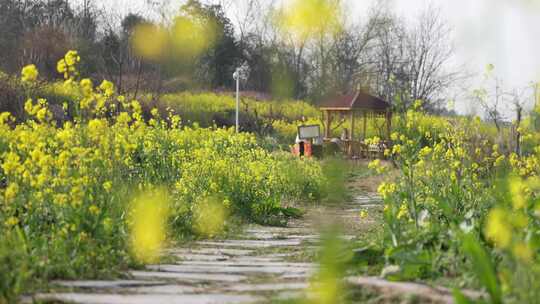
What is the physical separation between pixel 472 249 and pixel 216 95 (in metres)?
17.3

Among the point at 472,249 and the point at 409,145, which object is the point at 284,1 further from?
the point at 409,145

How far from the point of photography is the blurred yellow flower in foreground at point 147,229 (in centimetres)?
272

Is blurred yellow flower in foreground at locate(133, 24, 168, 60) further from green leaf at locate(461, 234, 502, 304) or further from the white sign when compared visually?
green leaf at locate(461, 234, 502, 304)

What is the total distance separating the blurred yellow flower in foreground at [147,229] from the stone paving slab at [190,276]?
132mm

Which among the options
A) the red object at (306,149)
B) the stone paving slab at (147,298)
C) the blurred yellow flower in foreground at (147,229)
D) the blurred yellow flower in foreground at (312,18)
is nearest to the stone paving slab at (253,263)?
the blurred yellow flower in foreground at (147,229)

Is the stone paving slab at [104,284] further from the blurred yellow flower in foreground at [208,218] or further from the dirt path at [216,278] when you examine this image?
A: the blurred yellow flower in foreground at [208,218]

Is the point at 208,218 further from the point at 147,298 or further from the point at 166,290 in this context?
the point at 147,298

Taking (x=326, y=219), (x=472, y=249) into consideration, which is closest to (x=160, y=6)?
(x=472, y=249)

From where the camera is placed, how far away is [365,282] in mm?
3162

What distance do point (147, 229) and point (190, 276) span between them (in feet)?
2.82

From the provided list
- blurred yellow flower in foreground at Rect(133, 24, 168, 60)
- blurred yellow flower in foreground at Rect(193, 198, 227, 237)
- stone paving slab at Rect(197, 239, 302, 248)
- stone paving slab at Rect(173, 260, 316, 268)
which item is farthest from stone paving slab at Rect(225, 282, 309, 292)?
blurred yellow flower in foreground at Rect(133, 24, 168, 60)

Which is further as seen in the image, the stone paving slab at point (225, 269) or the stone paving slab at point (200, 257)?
the stone paving slab at point (200, 257)

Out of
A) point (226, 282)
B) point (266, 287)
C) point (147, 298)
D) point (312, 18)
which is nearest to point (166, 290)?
point (147, 298)

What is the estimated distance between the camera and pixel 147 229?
270 cm
